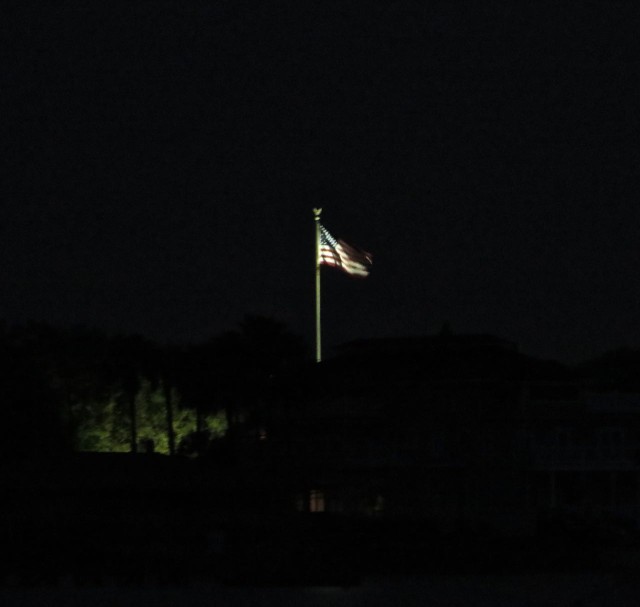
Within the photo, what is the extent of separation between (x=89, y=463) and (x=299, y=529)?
8.23 m

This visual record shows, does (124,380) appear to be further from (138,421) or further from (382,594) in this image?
(382,594)

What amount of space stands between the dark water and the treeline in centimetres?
2622

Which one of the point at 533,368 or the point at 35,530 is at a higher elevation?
the point at 533,368

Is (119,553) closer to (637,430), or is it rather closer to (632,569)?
(632,569)

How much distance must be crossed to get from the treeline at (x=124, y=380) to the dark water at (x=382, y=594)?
26.2 metres

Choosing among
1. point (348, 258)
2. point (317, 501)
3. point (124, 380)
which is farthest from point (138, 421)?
point (348, 258)

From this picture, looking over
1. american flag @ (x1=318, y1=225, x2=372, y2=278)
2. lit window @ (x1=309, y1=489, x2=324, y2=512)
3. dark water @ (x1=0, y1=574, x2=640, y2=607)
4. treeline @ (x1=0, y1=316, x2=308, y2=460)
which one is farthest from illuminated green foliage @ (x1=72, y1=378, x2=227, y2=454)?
dark water @ (x1=0, y1=574, x2=640, y2=607)

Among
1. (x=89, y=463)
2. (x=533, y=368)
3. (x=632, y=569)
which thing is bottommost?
(x=632, y=569)

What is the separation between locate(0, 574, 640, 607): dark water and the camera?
34.2 meters

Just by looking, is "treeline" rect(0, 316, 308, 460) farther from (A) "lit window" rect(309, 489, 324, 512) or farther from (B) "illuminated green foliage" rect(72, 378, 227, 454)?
(A) "lit window" rect(309, 489, 324, 512)

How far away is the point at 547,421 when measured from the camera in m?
68.4

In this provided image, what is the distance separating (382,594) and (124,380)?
35446 millimetres

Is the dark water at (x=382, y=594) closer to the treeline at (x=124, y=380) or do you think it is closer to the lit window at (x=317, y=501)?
the lit window at (x=317, y=501)

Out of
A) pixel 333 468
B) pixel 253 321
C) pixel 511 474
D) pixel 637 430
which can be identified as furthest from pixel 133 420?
pixel 637 430
